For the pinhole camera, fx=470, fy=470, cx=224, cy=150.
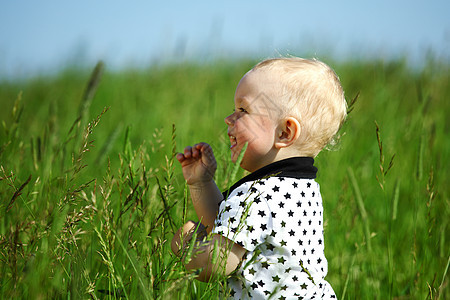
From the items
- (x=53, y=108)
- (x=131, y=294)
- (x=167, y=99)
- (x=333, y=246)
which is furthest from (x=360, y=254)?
(x=167, y=99)

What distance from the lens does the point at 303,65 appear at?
1560mm

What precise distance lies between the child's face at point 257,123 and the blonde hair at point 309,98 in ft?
0.11

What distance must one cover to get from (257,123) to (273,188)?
238 millimetres

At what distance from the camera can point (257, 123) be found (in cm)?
152

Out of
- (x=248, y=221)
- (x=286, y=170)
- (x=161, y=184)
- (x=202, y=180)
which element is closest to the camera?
(x=248, y=221)

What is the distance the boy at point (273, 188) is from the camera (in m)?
1.35

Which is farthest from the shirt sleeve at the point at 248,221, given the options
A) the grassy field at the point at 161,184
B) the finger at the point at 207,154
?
the finger at the point at 207,154

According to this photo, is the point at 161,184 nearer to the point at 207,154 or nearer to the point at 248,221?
the point at 207,154

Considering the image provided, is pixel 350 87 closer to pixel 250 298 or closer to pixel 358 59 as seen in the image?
pixel 358 59

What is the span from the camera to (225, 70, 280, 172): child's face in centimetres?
151

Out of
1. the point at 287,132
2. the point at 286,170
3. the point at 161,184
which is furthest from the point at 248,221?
the point at 161,184

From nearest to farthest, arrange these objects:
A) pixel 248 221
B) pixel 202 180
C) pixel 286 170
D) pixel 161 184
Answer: pixel 248 221
pixel 286 170
pixel 202 180
pixel 161 184

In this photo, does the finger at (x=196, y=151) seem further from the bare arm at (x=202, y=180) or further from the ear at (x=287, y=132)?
the ear at (x=287, y=132)

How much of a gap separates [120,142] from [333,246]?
2063mm
